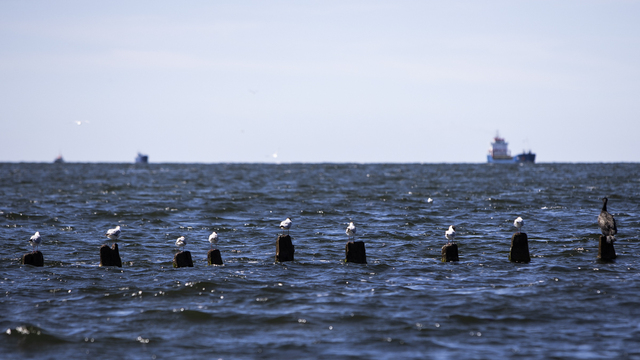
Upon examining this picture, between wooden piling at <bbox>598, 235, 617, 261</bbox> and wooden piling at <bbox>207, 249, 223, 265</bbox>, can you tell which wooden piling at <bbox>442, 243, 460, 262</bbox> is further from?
wooden piling at <bbox>207, 249, 223, 265</bbox>

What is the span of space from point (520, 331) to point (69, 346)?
321 inches

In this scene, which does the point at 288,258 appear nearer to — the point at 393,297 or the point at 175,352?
the point at 393,297

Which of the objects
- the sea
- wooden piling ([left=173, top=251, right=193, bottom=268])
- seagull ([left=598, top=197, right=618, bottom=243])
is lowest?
the sea

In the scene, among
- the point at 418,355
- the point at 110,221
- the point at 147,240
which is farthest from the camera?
the point at 110,221

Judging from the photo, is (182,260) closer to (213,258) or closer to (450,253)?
(213,258)

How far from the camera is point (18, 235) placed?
26.7m

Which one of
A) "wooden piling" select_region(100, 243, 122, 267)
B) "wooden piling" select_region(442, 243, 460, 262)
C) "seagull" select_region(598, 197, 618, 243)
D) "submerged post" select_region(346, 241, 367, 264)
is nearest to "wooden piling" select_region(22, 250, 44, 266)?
"wooden piling" select_region(100, 243, 122, 267)

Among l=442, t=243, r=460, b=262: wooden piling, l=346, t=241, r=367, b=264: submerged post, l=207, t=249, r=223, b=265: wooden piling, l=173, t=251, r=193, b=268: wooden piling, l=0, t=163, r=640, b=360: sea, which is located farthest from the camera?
l=442, t=243, r=460, b=262: wooden piling

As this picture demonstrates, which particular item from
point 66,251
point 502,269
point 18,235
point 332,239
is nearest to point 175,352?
point 502,269

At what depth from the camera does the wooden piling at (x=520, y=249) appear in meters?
18.9

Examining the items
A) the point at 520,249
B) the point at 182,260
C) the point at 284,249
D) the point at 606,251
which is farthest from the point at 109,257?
the point at 606,251

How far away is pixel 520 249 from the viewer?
750 inches

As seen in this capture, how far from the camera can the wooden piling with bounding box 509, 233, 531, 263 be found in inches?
746

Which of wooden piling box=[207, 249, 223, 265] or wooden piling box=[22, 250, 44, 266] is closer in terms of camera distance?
wooden piling box=[22, 250, 44, 266]
